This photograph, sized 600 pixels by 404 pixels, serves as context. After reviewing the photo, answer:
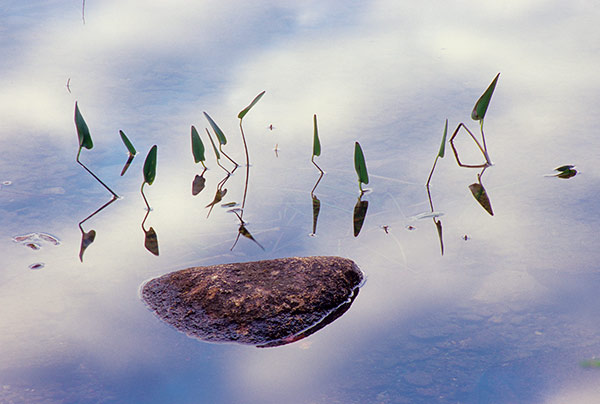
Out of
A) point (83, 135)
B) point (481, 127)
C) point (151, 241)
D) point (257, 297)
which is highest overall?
point (83, 135)

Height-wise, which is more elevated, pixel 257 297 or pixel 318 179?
pixel 318 179

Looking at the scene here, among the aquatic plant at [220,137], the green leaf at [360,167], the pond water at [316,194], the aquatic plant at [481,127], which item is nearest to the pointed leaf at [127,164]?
the pond water at [316,194]

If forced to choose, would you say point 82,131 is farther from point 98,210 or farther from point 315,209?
point 315,209

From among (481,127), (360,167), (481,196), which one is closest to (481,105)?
(481,127)

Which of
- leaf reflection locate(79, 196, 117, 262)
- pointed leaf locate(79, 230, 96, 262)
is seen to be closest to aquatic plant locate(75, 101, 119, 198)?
leaf reflection locate(79, 196, 117, 262)

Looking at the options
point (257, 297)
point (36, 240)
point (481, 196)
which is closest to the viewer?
point (257, 297)

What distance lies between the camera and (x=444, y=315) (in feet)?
7.08

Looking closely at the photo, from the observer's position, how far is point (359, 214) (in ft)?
8.80

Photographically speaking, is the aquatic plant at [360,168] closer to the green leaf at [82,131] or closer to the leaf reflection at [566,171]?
the leaf reflection at [566,171]

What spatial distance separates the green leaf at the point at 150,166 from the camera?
8.54 feet

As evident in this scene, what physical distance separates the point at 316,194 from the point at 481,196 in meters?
0.67

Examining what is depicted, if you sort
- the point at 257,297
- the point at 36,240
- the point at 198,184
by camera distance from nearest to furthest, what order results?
the point at 257,297 < the point at 36,240 < the point at 198,184

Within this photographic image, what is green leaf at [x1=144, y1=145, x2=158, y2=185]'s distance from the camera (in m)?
2.60

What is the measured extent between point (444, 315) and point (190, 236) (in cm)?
99
